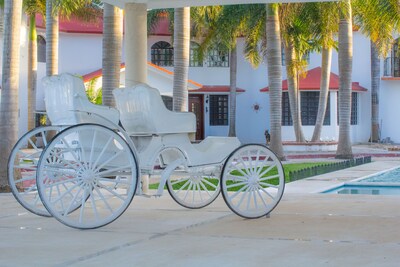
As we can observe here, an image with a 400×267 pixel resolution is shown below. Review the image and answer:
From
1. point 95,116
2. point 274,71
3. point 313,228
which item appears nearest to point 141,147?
point 95,116

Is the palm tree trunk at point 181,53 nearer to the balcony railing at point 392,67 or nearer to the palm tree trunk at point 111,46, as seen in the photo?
the palm tree trunk at point 111,46

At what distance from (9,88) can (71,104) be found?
5559 millimetres

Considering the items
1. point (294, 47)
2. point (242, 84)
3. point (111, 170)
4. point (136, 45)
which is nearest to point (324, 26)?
point (294, 47)

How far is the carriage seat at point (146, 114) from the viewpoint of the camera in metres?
8.30

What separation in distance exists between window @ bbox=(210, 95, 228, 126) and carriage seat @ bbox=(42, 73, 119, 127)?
32782 mm

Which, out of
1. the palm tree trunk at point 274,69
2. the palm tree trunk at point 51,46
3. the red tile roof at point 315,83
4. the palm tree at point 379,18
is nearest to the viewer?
the palm tree at point 379,18

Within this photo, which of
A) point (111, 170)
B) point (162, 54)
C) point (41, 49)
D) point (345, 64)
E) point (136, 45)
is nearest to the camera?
point (111, 170)

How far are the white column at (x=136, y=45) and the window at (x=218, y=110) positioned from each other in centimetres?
2974

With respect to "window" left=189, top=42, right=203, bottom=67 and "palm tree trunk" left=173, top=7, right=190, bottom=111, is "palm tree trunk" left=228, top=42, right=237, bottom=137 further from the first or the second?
"palm tree trunk" left=173, top=7, right=190, bottom=111

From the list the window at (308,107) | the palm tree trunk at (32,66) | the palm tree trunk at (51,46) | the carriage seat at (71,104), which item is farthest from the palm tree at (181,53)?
the window at (308,107)

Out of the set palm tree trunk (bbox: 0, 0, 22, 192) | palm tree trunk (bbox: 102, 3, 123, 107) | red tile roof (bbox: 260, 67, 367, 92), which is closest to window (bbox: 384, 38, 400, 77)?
red tile roof (bbox: 260, 67, 367, 92)

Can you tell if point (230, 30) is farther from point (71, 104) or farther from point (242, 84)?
point (71, 104)

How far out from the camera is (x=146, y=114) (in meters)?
8.33

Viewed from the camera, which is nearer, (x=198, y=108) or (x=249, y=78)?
(x=249, y=78)
